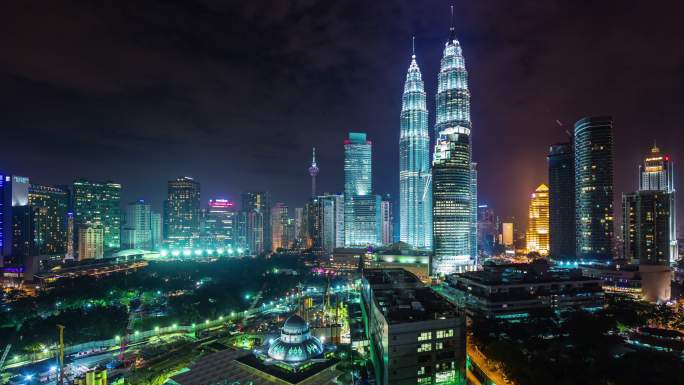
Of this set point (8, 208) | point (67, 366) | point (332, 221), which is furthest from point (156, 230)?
point (67, 366)

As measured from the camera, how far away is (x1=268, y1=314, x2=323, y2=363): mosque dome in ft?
108

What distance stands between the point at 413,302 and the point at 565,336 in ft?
64.7

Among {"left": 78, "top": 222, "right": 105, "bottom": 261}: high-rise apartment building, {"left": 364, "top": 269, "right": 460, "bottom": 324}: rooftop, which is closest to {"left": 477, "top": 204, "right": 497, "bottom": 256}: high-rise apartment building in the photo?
{"left": 364, "top": 269, "right": 460, "bottom": 324}: rooftop

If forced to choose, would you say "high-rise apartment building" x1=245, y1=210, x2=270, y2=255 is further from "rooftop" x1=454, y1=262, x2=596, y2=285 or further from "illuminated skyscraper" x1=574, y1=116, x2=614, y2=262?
"illuminated skyscraper" x1=574, y1=116, x2=614, y2=262

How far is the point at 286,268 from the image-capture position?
339 ft

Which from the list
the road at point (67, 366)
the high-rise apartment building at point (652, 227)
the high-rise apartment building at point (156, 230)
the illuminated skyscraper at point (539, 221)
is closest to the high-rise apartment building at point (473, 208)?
the illuminated skyscraper at point (539, 221)

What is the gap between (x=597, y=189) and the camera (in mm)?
84688

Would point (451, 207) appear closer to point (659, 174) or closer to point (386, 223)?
point (659, 174)

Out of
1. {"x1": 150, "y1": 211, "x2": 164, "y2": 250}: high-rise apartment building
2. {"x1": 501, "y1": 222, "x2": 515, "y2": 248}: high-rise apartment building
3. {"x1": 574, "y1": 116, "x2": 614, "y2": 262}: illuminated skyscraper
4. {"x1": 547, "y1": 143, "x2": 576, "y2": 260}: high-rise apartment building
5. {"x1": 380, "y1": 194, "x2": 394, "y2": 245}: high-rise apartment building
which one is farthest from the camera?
{"x1": 501, "y1": 222, "x2": 515, "y2": 248}: high-rise apartment building

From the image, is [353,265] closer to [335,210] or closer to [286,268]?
[286,268]

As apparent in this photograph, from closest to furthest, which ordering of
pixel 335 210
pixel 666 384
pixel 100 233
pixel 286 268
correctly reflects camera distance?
pixel 666 384 < pixel 286 268 < pixel 100 233 < pixel 335 210

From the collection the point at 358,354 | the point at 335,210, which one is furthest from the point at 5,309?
the point at 335,210

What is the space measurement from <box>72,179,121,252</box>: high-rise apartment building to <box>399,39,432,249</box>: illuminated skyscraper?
A: 106860 millimetres

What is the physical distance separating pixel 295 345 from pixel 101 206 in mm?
128931
